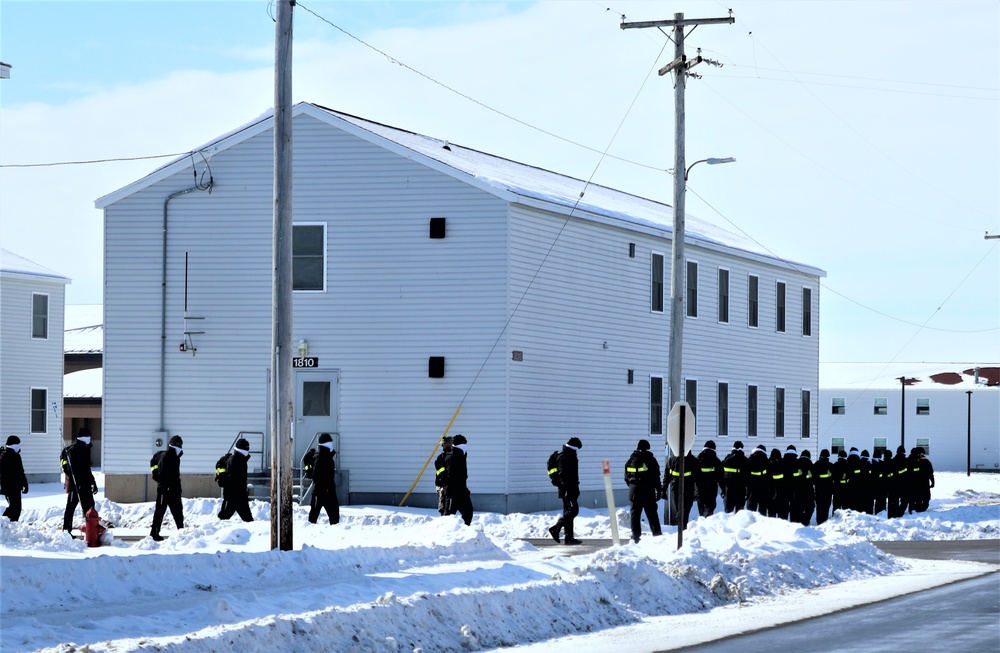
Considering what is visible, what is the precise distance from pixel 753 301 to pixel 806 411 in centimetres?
580

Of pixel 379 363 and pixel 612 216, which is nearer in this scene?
pixel 379 363

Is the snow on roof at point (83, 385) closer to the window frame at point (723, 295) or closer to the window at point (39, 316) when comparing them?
the window at point (39, 316)

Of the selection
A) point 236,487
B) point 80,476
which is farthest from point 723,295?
point 80,476

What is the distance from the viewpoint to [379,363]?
29531 mm

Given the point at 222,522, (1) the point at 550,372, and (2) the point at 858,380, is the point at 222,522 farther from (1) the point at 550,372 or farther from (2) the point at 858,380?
(2) the point at 858,380

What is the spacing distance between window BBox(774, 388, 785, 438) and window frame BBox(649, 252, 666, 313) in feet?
26.9

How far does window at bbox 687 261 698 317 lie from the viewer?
36.4 m

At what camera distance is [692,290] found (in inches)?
1442

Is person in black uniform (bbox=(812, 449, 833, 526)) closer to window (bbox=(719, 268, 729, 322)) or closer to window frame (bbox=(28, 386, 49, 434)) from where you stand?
window (bbox=(719, 268, 729, 322))

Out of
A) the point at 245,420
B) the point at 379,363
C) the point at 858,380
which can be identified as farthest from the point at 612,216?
the point at 858,380

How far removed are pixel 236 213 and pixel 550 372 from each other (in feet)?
24.5

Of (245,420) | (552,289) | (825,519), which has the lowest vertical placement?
(825,519)

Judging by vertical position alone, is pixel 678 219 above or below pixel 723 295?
above

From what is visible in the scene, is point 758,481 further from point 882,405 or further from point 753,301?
point 882,405
